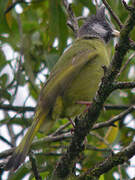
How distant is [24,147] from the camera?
9.43ft

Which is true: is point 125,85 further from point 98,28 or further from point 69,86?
point 98,28

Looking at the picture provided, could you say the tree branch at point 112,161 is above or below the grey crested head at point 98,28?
below

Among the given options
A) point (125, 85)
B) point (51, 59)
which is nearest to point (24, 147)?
point (125, 85)

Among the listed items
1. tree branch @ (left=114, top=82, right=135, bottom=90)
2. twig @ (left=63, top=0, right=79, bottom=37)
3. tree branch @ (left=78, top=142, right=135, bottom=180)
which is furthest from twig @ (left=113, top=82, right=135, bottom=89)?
twig @ (left=63, top=0, right=79, bottom=37)

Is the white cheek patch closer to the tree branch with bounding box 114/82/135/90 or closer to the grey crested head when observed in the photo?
the grey crested head

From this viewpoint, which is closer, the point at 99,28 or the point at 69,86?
the point at 69,86

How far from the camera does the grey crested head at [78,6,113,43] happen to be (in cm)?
460

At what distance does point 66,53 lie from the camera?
3945mm

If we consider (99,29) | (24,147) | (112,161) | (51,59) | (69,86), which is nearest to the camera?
(112,161)

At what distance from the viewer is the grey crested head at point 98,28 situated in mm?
4598

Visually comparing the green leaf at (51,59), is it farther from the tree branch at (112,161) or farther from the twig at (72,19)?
the tree branch at (112,161)

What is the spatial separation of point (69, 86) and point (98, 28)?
1569 millimetres

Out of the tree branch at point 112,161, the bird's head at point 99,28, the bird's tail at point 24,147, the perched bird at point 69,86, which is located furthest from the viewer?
the bird's head at point 99,28

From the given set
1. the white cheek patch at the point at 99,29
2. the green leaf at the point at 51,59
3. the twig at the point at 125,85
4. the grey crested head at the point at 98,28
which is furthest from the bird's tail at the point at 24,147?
the white cheek patch at the point at 99,29
